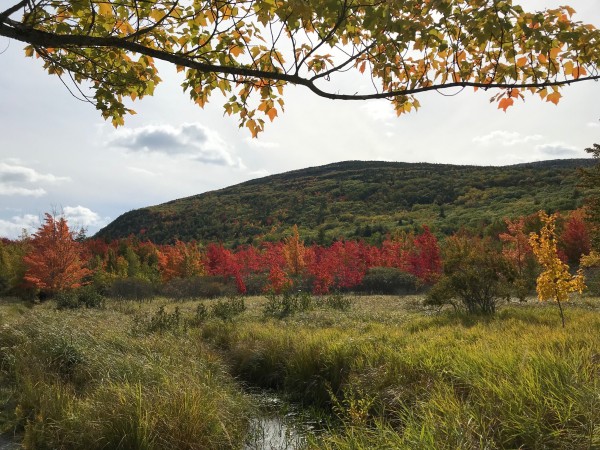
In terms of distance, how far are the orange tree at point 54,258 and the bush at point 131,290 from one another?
14.1ft

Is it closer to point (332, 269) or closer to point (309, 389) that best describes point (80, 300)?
point (309, 389)

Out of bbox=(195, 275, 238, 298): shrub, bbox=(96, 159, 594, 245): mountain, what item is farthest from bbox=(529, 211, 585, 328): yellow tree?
bbox=(96, 159, 594, 245): mountain

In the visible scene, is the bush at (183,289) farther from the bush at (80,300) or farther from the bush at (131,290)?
the bush at (80,300)

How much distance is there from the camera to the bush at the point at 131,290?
29.4 m

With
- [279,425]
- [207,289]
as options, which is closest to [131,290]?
[207,289]

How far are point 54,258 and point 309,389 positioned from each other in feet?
74.9

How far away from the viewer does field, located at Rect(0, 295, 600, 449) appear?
12.4 feet

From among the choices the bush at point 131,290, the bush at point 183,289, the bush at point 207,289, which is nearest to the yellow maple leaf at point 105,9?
the bush at point 131,290

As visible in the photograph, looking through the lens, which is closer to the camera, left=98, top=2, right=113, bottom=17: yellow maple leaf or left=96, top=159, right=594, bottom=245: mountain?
left=98, top=2, right=113, bottom=17: yellow maple leaf

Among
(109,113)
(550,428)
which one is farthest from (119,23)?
(550,428)

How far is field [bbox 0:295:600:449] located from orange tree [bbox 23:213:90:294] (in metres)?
16.8

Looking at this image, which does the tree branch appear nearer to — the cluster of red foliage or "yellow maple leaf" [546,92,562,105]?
"yellow maple leaf" [546,92,562,105]

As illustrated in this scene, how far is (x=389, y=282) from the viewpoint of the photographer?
3381 centimetres

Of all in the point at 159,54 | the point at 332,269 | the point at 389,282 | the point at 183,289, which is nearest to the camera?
the point at 159,54
